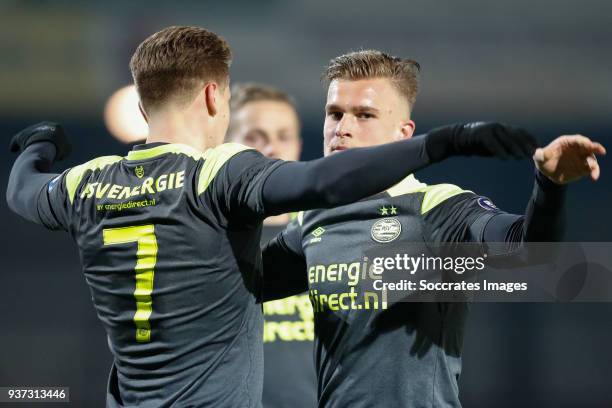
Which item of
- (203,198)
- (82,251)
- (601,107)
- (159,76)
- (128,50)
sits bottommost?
(82,251)

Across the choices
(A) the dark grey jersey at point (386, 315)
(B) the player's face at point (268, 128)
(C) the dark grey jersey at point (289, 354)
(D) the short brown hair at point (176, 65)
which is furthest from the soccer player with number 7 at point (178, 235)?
(B) the player's face at point (268, 128)

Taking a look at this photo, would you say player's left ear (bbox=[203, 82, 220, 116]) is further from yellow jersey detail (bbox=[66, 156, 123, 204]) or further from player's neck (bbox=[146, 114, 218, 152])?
yellow jersey detail (bbox=[66, 156, 123, 204])

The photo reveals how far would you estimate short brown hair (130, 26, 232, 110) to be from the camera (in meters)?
2.16

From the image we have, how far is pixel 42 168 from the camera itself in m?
2.53

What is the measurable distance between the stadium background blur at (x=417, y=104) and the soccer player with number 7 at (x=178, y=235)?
10.6 ft

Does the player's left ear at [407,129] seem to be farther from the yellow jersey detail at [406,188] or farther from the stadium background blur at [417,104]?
the stadium background blur at [417,104]

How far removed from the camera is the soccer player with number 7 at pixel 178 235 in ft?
6.66

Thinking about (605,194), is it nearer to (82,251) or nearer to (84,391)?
(84,391)

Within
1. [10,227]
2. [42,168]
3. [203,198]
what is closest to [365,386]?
[203,198]

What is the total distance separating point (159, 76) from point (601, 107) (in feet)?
15.0

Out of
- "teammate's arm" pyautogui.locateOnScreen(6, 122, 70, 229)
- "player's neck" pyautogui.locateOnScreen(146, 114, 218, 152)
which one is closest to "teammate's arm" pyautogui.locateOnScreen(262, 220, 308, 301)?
"player's neck" pyautogui.locateOnScreen(146, 114, 218, 152)

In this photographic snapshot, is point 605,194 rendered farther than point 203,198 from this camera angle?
Yes

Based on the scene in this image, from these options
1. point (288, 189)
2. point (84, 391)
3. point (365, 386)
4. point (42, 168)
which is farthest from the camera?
point (84, 391)

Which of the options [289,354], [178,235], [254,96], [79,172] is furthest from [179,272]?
[254,96]
